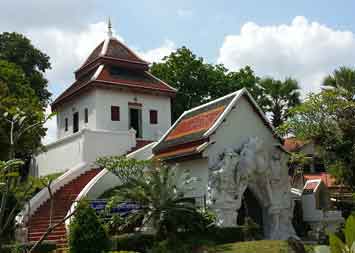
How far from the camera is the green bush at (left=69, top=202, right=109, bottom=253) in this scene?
14109mm

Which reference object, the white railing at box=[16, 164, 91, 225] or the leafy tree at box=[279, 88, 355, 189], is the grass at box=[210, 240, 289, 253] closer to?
the leafy tree at box=[279, 88, 355, 189]

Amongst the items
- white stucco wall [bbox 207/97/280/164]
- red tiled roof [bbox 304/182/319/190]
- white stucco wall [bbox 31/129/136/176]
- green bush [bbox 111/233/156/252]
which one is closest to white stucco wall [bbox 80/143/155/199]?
white stucco wall [bbox 31/129/136/176]

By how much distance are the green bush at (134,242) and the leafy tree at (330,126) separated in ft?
22.9

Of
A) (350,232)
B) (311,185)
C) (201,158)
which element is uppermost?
(201,158)

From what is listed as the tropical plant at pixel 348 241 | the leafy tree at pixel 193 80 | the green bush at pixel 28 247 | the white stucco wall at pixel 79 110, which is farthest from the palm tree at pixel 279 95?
the tropical plant at pixel 348 241

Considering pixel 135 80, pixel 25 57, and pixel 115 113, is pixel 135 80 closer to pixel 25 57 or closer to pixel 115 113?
pixel 115 113

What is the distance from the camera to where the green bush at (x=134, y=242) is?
1590cm

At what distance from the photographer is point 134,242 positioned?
16.2m

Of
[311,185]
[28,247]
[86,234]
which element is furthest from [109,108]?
[86,234]

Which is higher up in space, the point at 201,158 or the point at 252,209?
the point at 201,158

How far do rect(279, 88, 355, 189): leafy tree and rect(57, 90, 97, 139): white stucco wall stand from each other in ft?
38.2

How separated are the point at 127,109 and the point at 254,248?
45.7 ft

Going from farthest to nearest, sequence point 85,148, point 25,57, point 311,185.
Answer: point 25,57 < point 85,148 < point 311,185

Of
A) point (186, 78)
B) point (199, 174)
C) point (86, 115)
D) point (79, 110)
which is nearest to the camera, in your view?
point (199, 174)
